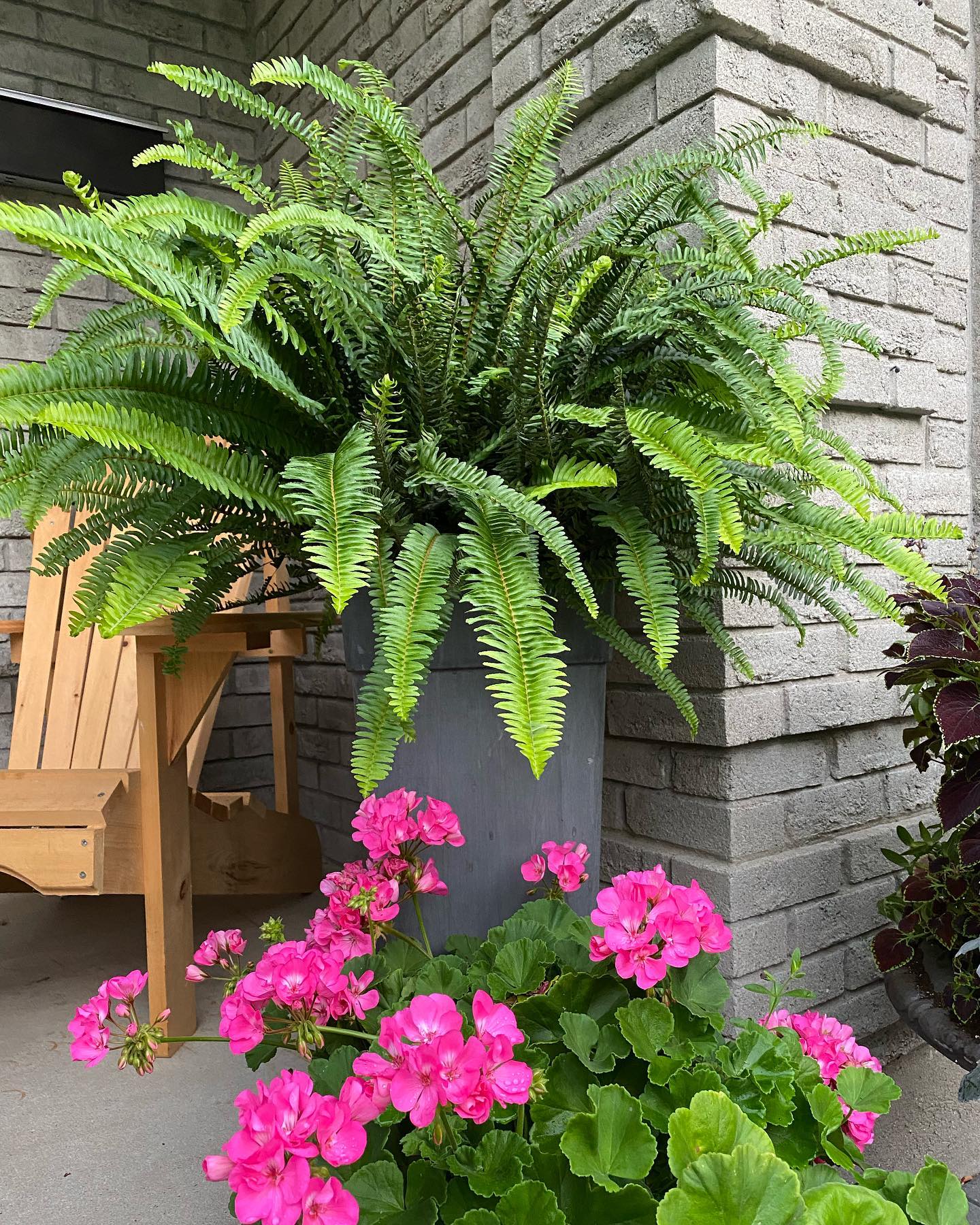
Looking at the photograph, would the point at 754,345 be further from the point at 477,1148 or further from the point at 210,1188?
the point at 210,1188

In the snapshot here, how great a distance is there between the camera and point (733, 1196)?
0.50 meters

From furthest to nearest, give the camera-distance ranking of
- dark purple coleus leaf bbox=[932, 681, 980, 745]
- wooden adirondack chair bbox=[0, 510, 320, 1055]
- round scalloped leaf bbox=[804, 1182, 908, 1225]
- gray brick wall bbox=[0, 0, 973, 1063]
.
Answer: wooden adirondack chair bbox=[0, 510, 320, 1055] → gray brick wall bbox=[0, 0, 973, 1063] → dark purple coleus leaf bbox=[932, 681, 980, 745] → round scalloped leaf bbox=[804, 1182, 908, 1225]

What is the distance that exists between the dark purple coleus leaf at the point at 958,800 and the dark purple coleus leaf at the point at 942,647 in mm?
141

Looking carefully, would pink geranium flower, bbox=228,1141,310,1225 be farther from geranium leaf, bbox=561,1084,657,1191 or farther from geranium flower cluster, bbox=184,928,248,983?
geranium flower cluster, bbox=184,928,248,983

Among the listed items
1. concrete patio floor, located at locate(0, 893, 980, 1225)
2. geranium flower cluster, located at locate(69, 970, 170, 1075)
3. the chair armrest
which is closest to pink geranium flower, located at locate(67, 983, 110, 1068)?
geranium flower cluster, located at locate(69, 970, 170, 1075)

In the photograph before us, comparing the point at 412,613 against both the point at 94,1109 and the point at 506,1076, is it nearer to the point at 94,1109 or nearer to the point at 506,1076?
the point at 506,1076

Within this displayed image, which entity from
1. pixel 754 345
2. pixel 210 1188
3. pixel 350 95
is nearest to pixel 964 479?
pixel 754 345

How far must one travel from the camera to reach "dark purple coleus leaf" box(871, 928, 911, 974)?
1.11 metres

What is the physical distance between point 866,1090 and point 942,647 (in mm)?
492

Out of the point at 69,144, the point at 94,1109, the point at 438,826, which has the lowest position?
the point at 94,1109

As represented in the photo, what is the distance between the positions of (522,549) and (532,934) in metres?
0.39

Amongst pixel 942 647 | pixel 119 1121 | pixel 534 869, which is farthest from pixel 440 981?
pixel 119 1121

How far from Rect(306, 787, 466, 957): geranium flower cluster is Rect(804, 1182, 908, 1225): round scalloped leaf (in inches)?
18.1

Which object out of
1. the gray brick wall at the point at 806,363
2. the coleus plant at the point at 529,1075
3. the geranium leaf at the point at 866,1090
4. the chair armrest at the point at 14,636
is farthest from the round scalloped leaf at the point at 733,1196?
the chair armrest at the point at 14,636
